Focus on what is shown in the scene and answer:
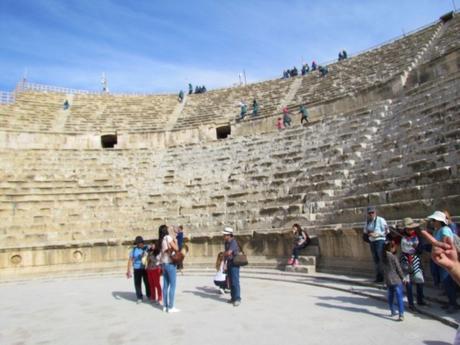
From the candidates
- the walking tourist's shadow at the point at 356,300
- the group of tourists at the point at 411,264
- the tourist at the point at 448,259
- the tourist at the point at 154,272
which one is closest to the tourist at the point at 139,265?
the tourist at the point at 154,272

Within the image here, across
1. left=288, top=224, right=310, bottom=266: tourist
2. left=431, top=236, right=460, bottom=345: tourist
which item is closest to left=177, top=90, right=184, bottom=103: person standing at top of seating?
left=288, top=224, right=310, bottom=266: tourist

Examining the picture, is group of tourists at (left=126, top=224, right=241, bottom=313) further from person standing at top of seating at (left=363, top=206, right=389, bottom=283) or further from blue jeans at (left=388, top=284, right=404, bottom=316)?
blue jeans at (left=388, top=284, right=404, bottom=316)

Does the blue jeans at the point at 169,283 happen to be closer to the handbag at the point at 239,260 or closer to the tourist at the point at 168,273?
the tourist at the point at 168,273

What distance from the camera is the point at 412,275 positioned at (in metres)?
5.66

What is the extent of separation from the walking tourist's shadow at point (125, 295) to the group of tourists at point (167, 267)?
357 millimetres

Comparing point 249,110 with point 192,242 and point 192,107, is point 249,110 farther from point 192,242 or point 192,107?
point 192,242

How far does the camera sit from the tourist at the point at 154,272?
729 centimetres

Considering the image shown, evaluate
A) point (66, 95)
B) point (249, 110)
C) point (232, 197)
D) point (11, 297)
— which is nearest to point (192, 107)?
point (249, 110)

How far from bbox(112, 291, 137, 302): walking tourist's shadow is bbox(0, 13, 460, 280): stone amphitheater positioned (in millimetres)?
3680

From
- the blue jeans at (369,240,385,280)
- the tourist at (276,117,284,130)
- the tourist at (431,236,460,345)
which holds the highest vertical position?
the tourist at (276,117,284,130)

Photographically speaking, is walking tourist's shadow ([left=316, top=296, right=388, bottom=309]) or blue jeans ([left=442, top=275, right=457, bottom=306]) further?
walking tourist's shadow ([left=316, top=296, right=388, bottom=309])

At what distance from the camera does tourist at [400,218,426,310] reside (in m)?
5.64

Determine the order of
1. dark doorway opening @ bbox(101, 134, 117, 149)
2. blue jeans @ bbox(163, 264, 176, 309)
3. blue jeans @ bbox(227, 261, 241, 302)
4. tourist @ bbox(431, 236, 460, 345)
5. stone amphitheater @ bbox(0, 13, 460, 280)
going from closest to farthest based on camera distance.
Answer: tourist @ bbox(431, 236, 460, 345) < blue jeans @ bbox(163, 264, 176, 309) < blue jeans @ bbox(227, 261, 241, 302) < stone amphitheater @ bbox(0, 13, 460, 280) < dark doorway opening @ bbox(101, 134, 117, 149)

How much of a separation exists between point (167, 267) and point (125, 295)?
2.03 m
